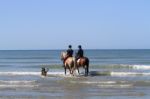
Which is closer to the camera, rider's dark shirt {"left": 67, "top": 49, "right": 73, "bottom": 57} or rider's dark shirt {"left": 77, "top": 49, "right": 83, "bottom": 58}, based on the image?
rider's dark shirt {"left": 77, "top": 49, "right": 83, "bottom": 58}

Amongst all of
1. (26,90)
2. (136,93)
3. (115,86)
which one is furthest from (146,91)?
(26,90)

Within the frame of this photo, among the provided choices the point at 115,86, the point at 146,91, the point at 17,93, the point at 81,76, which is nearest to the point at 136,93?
the point at 146,91

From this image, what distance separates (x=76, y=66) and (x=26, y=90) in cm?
772

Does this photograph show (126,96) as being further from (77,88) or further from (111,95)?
(77,88)

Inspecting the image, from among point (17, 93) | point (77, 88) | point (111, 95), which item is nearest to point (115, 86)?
point (77, 88)

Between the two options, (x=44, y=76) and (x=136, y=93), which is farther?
(x=44, y=76)

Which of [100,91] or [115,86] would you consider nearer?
[100,91]

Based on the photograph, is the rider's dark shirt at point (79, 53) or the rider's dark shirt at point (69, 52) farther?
the rider's dark shirt at point (69, 52)

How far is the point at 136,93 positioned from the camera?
62.1ft

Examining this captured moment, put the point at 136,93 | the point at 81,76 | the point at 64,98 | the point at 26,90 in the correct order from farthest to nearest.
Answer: the point at 81,76 < the point at 26,90 < the point at 136,93 < the point at 64,98

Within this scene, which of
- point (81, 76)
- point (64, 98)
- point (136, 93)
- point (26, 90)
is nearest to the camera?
point (64, 98)

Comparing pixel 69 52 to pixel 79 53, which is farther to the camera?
pixel 69 52

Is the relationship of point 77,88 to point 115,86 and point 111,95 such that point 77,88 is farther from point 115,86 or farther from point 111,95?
point 111,95

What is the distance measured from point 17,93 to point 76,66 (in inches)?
350
